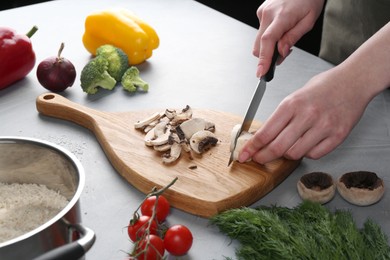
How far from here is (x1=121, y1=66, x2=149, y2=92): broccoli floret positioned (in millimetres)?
1971

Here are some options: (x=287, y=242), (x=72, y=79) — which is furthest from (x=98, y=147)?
(x=287, y=242)

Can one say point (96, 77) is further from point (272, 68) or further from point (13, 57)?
point (272, 68)

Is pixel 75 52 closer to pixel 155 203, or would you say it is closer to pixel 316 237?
pixel 155 203

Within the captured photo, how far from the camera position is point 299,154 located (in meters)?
1.54

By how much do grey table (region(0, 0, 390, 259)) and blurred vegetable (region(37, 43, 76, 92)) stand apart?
4 centimetres

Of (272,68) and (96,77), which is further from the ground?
(272,68)

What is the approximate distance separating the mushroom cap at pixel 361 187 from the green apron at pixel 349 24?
0.73 meters

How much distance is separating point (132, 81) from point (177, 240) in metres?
0.82

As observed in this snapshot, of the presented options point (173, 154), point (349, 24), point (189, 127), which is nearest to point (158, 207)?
point (173, 154)

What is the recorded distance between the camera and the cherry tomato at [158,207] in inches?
53.7

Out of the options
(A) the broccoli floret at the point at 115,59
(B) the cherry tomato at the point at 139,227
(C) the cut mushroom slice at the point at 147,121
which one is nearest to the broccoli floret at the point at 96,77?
(A) the broccoli floret at the point at 115,59

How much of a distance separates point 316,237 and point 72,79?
1.00 metres

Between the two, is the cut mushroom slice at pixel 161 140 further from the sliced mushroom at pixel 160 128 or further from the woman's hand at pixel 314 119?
the woman's hand at pixel 314 119

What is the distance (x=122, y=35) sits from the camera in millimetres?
2111
